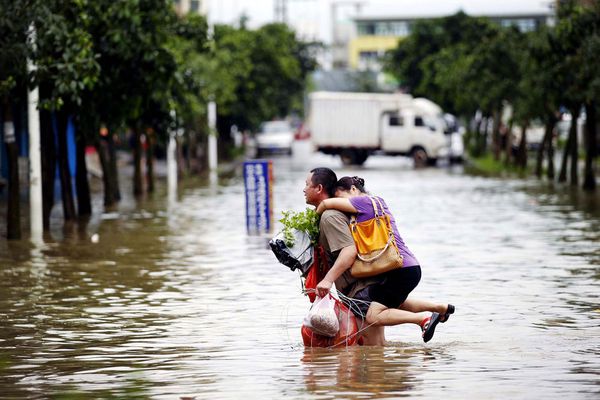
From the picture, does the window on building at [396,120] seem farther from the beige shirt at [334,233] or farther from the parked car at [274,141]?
the beige shirt at [334,233]

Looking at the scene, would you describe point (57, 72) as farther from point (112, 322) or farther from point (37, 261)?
point (112, 322)

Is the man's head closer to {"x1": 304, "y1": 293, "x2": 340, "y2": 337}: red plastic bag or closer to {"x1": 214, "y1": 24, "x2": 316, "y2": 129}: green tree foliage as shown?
{"x1": 304, "y1": 293, "x2": 340, "y2": 337}: red plastic bag

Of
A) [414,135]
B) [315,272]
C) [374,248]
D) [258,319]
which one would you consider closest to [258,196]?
[258,319]

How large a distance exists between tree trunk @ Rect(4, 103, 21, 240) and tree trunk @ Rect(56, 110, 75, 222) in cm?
434

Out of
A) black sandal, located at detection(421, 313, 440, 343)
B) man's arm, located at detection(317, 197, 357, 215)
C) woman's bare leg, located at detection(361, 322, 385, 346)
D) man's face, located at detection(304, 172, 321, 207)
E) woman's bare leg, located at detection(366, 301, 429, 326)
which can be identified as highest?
man's face, located at detection(304, 172, 321, 207)

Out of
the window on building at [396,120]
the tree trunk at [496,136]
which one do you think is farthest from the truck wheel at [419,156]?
the tree trunk at [496,136]

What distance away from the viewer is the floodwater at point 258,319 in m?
9.61

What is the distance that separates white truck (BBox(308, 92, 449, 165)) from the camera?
212ft

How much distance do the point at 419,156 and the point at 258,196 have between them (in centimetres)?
4051

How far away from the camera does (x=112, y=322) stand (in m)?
13.2

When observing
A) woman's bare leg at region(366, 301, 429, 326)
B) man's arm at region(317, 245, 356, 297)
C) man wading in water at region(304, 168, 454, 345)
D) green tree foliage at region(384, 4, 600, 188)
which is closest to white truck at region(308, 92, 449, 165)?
green tree foliage at region(384, 4, 600, 188)

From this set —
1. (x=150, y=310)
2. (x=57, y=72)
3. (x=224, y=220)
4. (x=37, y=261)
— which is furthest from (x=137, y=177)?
(x=150, y=310)

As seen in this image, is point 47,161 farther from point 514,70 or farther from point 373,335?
point 514,70

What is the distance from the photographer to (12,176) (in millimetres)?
22516
